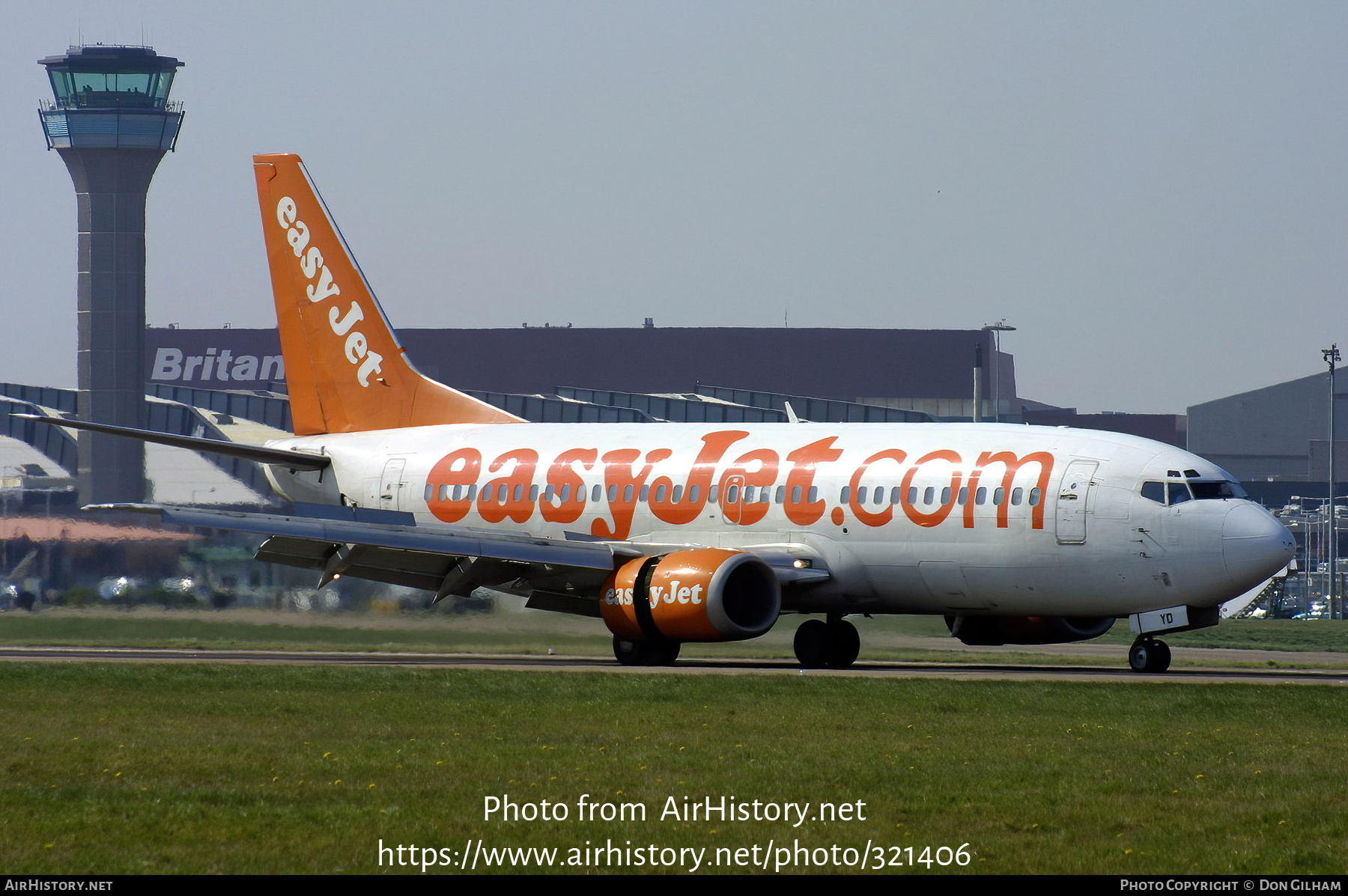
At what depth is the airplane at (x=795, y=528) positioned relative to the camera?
27078 millimetres

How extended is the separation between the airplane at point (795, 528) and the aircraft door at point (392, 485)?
0.05 metres

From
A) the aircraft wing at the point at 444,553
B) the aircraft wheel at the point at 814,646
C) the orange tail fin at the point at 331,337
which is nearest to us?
the aircraft wing at the point at 444,553

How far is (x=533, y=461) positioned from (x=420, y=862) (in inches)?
889

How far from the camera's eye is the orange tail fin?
3691 centimetres

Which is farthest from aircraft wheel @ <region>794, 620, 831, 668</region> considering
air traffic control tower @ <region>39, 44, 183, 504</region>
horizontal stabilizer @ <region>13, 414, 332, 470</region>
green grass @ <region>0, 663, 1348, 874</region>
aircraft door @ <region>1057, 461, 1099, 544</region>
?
air traffic control tower @ <region>39, 44, 183, 504</region>

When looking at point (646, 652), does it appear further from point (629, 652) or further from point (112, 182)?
point (112, 182)

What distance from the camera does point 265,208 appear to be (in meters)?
37.8

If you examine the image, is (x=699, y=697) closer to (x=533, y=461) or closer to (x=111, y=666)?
(x=111, y=666)

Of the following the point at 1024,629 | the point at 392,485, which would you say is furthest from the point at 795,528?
the point at 392,485

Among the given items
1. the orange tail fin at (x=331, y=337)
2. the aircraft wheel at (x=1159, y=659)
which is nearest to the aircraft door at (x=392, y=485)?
the orange tail fin at (x=331, y=337)

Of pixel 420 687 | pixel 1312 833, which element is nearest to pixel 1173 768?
pixel 1312 833

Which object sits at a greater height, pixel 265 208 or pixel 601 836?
pixel 265 208

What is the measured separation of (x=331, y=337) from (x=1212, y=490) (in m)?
18.8

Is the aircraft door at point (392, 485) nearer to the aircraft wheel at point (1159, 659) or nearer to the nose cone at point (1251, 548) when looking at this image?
the aircraft wheel at point (1159, 659)
